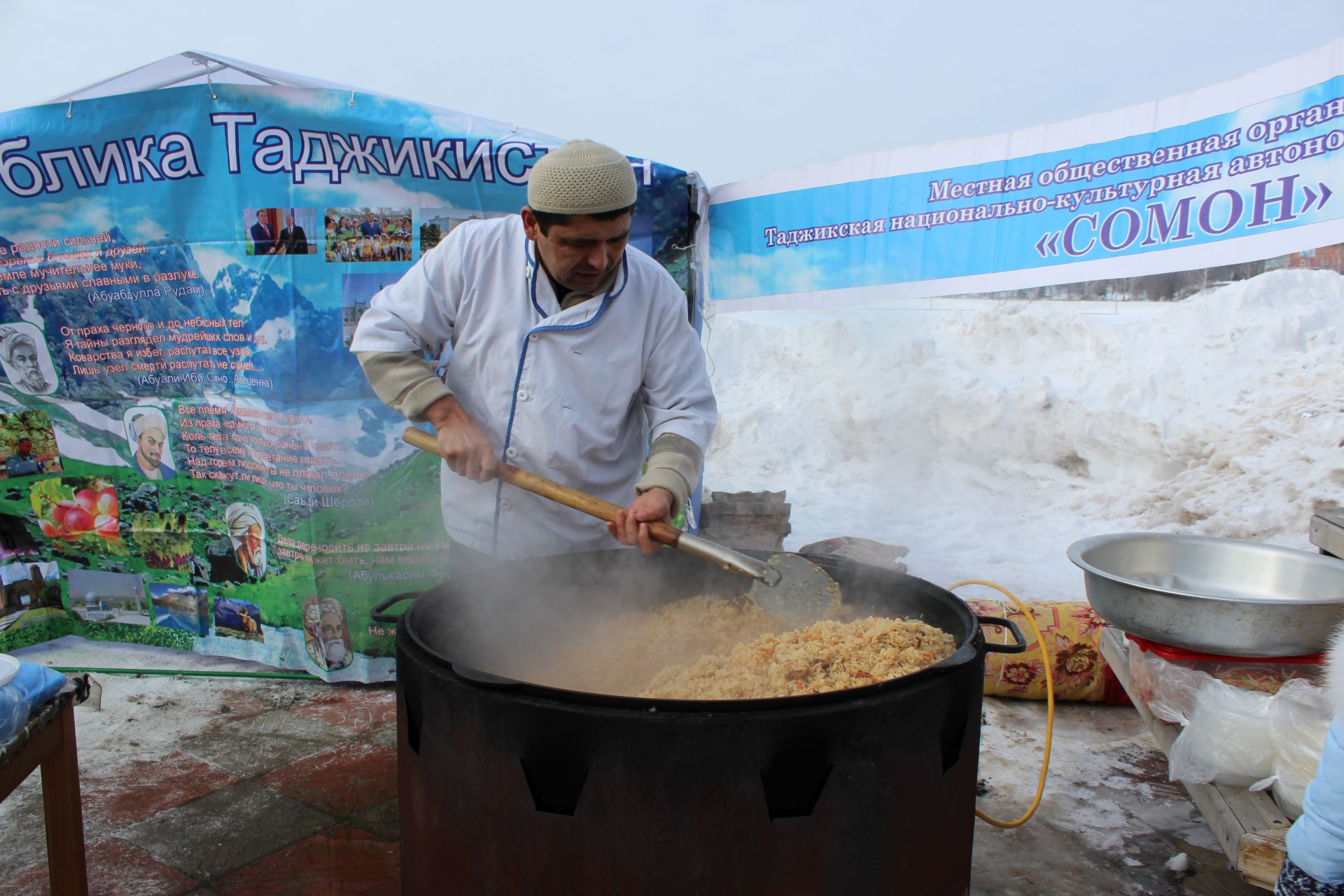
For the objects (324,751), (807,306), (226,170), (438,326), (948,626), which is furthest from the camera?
(807,306)

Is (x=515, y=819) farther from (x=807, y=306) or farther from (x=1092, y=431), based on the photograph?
(x=1092, y=431)

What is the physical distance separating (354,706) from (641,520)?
8.12 ft

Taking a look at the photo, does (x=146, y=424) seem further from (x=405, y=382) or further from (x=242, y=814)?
(x=405, y=382)

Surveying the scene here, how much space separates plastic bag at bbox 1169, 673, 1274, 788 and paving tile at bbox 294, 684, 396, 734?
3.00 metres

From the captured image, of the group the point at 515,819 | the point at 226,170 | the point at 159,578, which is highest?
the point at 226,170

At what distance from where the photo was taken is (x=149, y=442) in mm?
4074

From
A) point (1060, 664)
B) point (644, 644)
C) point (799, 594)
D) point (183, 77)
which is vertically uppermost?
point (183, 77)

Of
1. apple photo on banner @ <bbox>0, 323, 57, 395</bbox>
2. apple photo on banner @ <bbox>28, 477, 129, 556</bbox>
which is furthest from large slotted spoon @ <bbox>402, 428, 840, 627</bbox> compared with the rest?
apple photo on banner @ <bbox>0, 323, 57, 395</bbox>

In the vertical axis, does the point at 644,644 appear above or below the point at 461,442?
below

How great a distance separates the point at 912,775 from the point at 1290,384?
317 inches

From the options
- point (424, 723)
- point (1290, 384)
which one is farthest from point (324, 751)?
point (1290, 384)

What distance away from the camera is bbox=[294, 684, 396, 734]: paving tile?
3.68 meters

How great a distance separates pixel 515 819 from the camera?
1.51 meters

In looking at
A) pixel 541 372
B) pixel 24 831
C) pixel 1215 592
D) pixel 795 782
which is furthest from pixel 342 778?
pixel 1215 592
